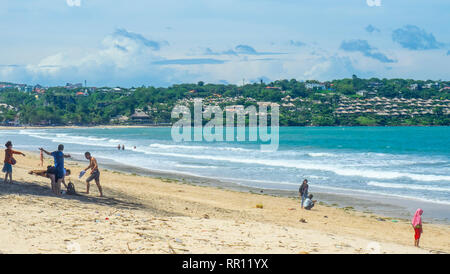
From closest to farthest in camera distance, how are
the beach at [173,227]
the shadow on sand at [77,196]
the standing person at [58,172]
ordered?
the beach at [173,227], the shadow on sand at [77,196], the standing person at [58,172]

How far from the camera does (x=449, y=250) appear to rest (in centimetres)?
1024

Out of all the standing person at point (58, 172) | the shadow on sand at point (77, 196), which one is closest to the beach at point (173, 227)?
the shadow on sand at point (77, 196)

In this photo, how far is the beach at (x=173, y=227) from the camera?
7402 mm

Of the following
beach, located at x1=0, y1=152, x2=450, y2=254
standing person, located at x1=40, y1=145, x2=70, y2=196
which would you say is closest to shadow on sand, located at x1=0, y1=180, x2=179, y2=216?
beach, located at x1=0, y1=152, x2=450, y2=254

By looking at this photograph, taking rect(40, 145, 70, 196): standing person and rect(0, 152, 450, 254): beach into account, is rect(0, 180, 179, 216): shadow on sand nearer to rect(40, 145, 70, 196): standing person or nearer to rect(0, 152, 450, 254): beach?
rect(0, 152, 450, 254): beach

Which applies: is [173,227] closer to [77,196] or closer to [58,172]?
[77,196]

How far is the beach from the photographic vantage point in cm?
740

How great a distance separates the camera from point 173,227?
8984mm

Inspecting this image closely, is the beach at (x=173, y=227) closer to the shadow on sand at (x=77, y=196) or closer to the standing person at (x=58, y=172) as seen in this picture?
the shadow on sand at (x=77, y=196)

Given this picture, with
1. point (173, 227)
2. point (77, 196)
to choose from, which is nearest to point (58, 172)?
point (77, 196)

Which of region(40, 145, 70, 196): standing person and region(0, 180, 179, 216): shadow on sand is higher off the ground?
→ region(40, 145, 70, 196): standing person

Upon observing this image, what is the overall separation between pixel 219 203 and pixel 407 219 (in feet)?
18.3
